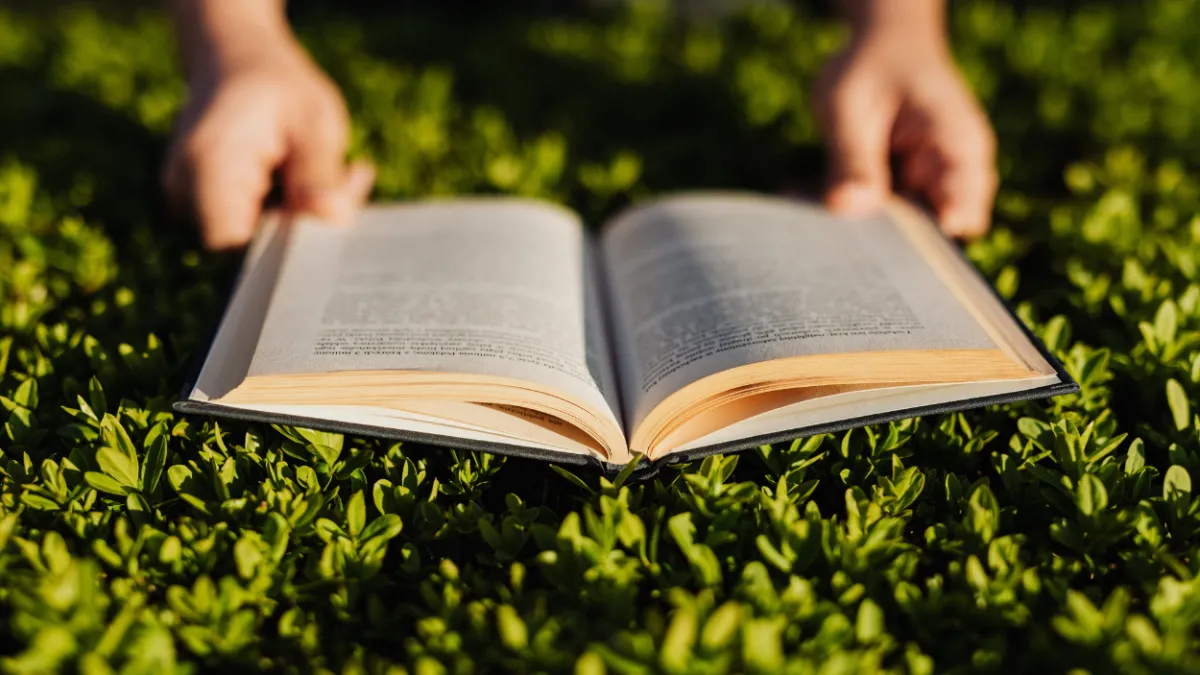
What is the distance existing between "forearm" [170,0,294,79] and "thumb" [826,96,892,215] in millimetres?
1571

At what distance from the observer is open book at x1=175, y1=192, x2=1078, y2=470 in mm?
1511

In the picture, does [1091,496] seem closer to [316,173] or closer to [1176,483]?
[1176,483]

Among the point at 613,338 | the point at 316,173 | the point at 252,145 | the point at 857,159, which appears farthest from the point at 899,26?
the point at 252,145

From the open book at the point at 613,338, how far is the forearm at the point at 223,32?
0.54 m

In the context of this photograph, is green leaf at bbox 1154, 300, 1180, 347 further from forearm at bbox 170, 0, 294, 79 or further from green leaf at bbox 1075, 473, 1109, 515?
forearm at bbox 170, 0, 294, 79

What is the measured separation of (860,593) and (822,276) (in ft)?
2.58

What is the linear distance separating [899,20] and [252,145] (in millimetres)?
1823

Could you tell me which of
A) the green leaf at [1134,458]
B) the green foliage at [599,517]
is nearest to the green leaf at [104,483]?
the green foliage at [599,517]

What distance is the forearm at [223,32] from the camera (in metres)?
2.31

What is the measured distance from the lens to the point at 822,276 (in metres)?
1.89

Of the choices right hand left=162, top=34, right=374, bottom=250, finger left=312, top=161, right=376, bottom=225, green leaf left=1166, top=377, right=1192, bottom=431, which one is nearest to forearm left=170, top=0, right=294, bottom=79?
right hand left=162, top=34, right=374, bottom=250

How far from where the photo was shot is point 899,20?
2.48m

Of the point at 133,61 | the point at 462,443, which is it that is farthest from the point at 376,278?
the point at 133,61

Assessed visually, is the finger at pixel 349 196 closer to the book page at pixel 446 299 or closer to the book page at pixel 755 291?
the book page at pixel 446 299
